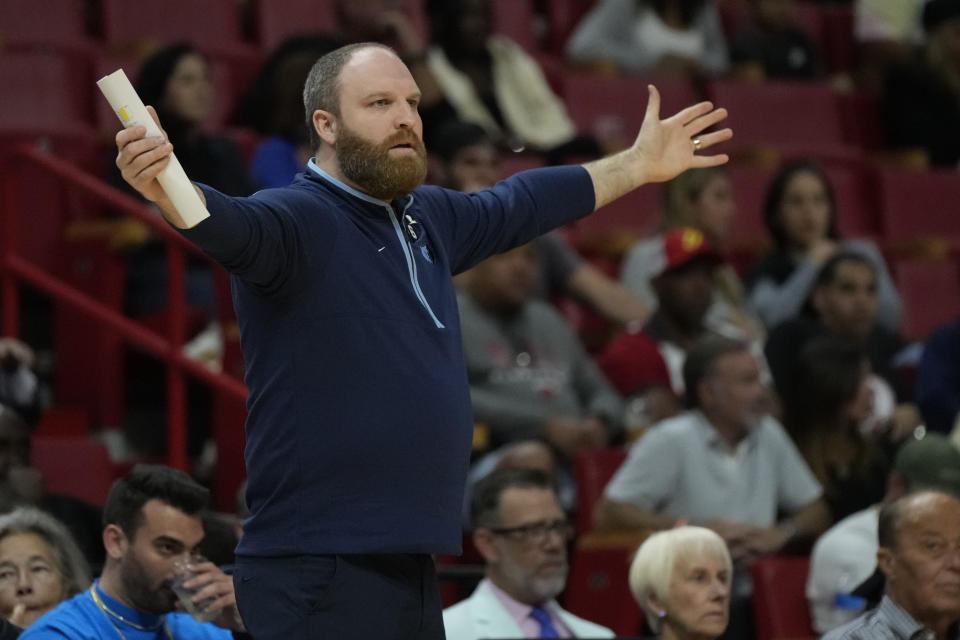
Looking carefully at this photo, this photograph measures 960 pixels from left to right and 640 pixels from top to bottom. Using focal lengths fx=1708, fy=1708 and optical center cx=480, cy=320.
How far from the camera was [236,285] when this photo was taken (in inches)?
109

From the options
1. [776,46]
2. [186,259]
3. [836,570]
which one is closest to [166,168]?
[836,570]

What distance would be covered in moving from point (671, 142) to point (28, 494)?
6.71ft

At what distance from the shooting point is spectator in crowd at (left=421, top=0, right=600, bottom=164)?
7.22 metres

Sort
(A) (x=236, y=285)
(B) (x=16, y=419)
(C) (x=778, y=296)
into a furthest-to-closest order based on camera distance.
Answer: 1. (C) (x=778, y=296)
2. (B) (x=16, y=419)
3. (A) (x=236, y=285)

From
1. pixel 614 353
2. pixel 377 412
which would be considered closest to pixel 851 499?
pixel 614 353

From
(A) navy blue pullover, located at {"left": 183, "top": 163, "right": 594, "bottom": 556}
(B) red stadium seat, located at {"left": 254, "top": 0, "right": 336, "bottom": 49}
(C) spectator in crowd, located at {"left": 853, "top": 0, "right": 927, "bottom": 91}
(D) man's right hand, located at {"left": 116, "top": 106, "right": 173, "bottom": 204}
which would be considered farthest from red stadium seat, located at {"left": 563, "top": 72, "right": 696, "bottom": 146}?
(D) man's right hand, located at {"left": 116, "top": 106, "right": 173, "bottom": 204}

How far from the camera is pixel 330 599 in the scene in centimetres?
264

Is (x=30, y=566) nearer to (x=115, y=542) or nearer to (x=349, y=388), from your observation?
(x=115, y=542)

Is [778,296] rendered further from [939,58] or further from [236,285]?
[236,285]

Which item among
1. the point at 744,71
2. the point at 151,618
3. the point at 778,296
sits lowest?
the point at 151,618

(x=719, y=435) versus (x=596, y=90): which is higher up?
(x=596, y=90)

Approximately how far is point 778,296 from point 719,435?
5.04ft

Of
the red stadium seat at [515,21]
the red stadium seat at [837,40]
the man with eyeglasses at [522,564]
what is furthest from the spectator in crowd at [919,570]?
the red stadium seat at [837,40]

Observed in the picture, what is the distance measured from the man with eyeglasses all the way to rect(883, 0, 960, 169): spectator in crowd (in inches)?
171
